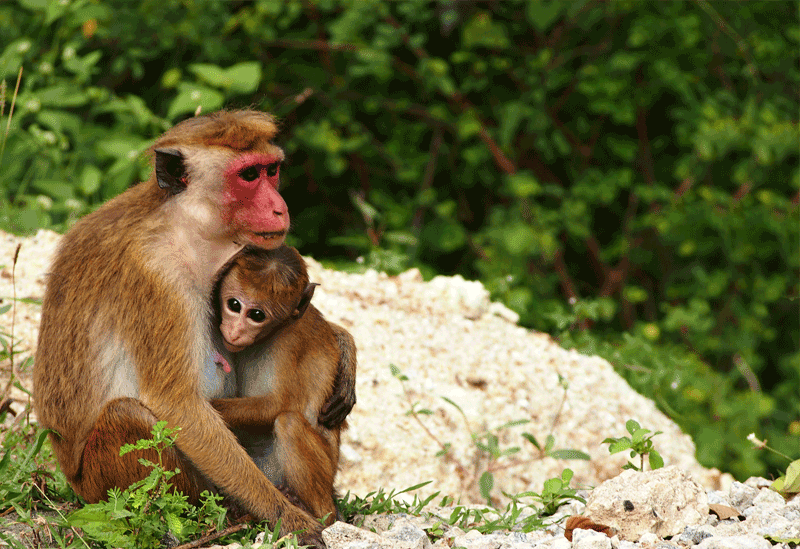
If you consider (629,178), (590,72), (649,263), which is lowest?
(649,263)

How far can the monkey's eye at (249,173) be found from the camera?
9.36ft

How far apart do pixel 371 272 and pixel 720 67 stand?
4.07 m

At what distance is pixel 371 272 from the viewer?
19.5 ft

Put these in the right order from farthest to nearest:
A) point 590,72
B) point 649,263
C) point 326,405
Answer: point 649,263, point 590,72, point 326,405

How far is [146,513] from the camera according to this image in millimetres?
2670

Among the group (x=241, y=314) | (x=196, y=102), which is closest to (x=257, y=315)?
(x=241, y=314)

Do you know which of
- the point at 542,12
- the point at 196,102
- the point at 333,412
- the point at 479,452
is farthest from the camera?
the point at 542,12

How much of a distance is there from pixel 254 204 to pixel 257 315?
362 millimetres

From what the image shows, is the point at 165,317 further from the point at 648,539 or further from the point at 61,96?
the point at 61,96

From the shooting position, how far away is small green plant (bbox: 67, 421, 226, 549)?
2.60 m

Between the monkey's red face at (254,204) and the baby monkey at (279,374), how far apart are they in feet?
0.28

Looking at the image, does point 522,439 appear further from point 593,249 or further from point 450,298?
point 593,249

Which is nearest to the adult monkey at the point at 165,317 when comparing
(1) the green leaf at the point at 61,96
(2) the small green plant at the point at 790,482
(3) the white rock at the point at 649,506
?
(3) the white rock at the point at 649,506

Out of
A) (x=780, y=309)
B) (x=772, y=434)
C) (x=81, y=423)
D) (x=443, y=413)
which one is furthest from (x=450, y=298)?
(x=780, y=309)
